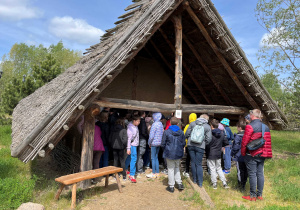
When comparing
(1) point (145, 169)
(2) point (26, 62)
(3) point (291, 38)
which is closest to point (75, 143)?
(1) point (145, 169)

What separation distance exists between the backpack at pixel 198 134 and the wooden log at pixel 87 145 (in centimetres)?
248

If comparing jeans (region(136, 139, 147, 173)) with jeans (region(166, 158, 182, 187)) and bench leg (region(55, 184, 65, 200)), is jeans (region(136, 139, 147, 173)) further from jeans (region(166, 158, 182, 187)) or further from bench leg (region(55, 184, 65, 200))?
bench leg (region(55, 184, 65, 200))

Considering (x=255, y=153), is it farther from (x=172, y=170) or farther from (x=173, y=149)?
(x=172, y=170)

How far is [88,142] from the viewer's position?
5.26 metres

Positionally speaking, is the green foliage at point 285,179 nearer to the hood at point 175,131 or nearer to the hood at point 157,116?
the hood at point 175,131

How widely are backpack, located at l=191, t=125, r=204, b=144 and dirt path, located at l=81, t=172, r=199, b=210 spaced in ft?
4.32

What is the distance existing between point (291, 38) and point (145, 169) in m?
10.4

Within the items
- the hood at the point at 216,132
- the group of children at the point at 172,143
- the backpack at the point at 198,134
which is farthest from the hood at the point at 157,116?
the hood at the point at 216,132

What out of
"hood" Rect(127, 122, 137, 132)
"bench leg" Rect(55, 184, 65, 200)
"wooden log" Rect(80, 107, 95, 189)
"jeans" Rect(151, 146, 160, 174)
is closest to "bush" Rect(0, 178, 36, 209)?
"bench leg" Rect(55, 184, 65, 200)

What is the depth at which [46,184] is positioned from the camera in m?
5.23

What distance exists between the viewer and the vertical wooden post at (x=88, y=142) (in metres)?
5.16

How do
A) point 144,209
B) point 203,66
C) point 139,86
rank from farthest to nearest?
Answer: point 139,86
point 203,66
point 144,209

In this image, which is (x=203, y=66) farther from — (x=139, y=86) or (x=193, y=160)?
(x=193, y=160)

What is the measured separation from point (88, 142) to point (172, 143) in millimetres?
2048
